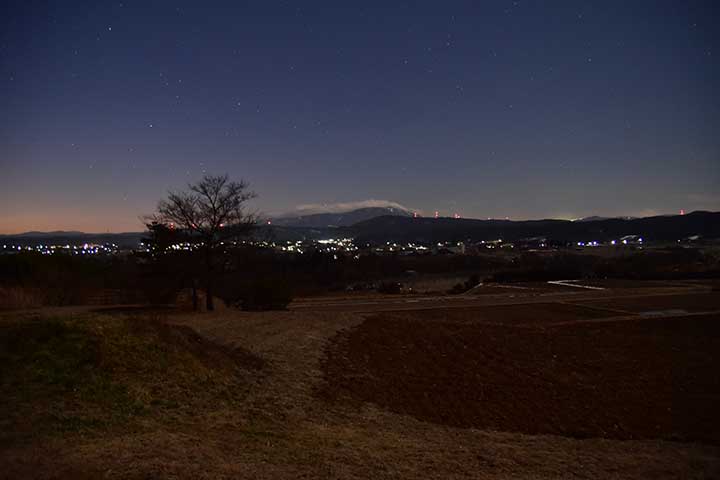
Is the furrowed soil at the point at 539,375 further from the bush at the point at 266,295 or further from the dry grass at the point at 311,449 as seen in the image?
the bush at the point at 266,295

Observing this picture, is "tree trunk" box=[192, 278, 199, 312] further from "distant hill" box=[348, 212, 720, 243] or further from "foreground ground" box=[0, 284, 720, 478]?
"distant hill" box=[348, 212, 720, 243]

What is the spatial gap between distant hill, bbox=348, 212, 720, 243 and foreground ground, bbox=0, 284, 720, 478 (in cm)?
12167

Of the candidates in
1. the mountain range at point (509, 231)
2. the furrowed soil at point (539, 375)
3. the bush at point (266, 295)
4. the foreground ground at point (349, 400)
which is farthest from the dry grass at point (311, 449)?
the mountain range at point (509, 231)

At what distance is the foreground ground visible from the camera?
20.6ft

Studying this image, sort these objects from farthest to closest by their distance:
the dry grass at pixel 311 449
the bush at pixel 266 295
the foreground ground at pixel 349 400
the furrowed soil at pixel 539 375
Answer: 1. the bush at pixel 266 295
2. the furrowed soil at pixel 539 375
3. the foreground ground at pixel 349 400
4. the dry grass at pixel 311 449

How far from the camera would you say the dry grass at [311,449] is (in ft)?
18.6

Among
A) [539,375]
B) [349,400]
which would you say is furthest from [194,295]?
[539,375]

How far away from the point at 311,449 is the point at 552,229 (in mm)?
151528

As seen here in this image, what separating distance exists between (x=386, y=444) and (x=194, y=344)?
564 cm

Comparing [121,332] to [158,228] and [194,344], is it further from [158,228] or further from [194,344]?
[158,228]

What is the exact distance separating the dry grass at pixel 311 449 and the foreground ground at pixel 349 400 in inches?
1.3

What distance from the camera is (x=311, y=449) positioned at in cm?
675

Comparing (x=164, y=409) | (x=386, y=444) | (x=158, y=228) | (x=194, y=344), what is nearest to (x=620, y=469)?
(x=386, y=444)

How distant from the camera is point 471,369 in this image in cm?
1312
